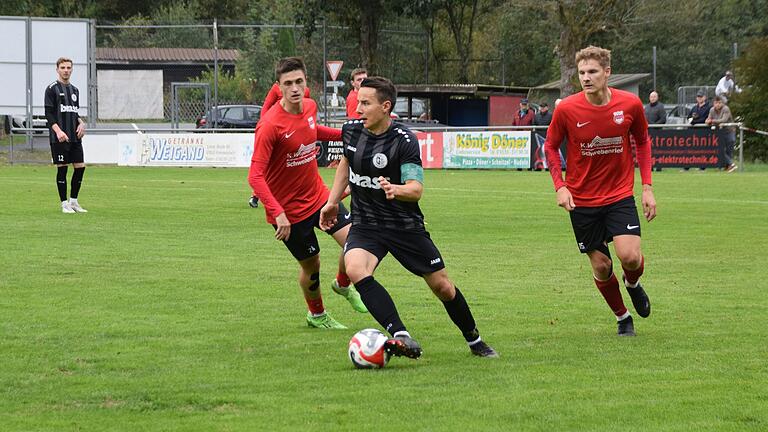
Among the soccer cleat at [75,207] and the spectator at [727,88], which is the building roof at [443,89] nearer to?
the spectator at [727,88]

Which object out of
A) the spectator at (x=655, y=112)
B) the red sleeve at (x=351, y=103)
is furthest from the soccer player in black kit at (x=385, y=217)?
the spectator at (x=655, y=112)

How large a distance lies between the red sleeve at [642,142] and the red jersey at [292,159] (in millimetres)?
2257

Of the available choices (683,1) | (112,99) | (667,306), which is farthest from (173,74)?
(667,306)

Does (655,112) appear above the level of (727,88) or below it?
below

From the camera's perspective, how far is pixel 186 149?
34312mm

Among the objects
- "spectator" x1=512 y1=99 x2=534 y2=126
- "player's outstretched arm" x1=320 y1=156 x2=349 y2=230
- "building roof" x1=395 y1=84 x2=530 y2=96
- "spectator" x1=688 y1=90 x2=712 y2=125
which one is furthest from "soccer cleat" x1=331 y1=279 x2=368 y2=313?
"building roof" x1=395 y1=84 x2=530 y2=96

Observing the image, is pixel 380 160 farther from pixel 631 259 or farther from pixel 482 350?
pixel 631 259

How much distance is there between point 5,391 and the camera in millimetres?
6516

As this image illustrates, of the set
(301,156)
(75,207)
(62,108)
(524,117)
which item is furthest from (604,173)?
(524,117)

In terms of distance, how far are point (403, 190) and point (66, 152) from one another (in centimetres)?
1262

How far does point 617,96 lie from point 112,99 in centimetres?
3107

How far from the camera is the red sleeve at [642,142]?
8711 mm

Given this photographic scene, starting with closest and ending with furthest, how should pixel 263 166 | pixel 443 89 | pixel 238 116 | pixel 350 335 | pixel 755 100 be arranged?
1. pixel 263 166
2. pixel 350 335
3. pixel 755 100
4. pixel 238 116
5. pixel 443 89

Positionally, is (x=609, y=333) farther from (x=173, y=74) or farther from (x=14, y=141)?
(x=173, y=74)
